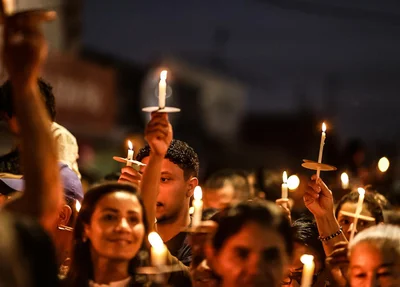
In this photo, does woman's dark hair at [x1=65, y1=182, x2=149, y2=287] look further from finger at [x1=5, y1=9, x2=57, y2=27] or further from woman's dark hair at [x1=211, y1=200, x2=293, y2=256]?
finger at [x1=5, y1=9, x2=57, y2=27]

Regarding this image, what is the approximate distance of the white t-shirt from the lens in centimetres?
625

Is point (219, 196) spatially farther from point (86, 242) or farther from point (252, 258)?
point (252, 258)

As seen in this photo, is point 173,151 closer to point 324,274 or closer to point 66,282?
point 324,274

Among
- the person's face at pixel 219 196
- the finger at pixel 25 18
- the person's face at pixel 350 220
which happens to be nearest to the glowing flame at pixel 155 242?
the finger at pixel 25 18

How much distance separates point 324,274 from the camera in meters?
5.48

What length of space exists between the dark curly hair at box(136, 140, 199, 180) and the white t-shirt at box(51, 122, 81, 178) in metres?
0.46

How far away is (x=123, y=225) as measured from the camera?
4328 millimetres

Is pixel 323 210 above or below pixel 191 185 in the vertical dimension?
below

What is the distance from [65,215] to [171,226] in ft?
2.24

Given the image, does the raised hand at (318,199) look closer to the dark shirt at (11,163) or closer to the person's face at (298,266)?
the person's face at (298,266)

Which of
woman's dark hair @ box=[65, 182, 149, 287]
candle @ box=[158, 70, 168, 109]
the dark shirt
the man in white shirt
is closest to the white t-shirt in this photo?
the man in white shirt

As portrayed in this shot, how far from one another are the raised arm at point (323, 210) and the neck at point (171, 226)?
75 cm

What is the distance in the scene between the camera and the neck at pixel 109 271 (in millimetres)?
4297

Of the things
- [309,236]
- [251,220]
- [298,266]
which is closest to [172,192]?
[309,236]
